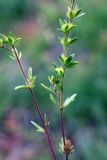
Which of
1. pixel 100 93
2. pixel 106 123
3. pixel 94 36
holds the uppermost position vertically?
pixel 94 36

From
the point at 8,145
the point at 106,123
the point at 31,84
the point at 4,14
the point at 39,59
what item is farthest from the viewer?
the point at 4,14

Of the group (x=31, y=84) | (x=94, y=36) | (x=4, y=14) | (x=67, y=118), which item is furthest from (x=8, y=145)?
(x=31, y=84)

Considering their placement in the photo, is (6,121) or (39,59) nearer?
(6,121)

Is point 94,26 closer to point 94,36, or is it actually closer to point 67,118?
point 94,36

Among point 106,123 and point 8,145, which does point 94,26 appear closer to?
point 106,123

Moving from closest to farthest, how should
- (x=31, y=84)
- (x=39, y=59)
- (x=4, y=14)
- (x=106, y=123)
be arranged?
(x=31, y=84) → (x=106, y=123) → (x=39, y=59) → (x=4, y=14)

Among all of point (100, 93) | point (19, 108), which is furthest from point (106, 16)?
point (19, 108)

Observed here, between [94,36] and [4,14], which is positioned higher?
[4,14]
